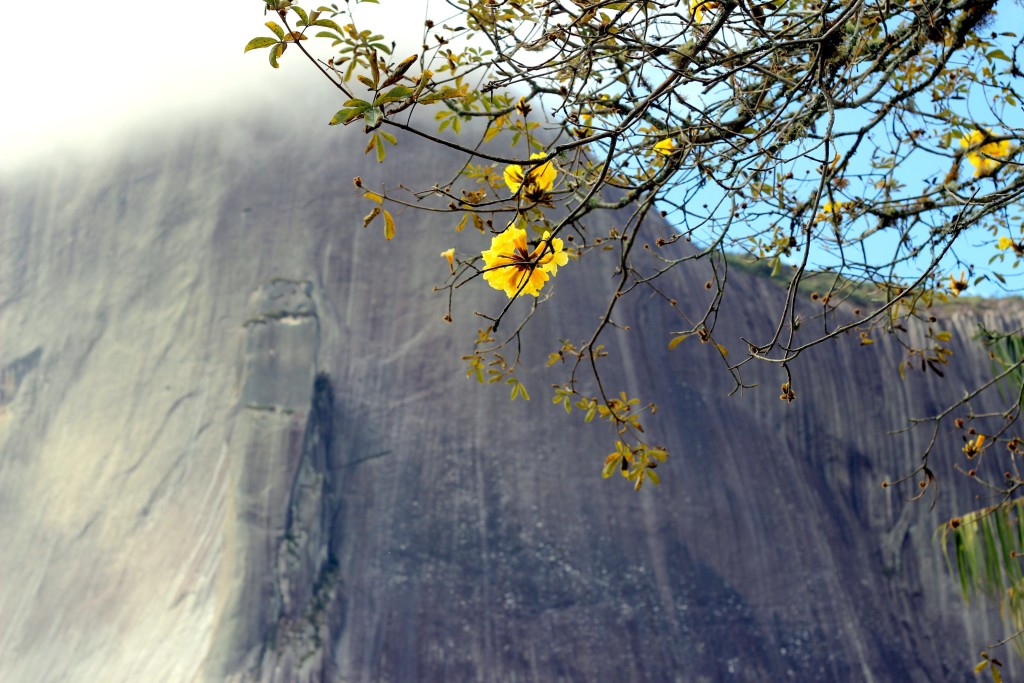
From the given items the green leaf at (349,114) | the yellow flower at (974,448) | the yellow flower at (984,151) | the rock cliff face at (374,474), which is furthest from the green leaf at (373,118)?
the rock cliff face at (374,474)

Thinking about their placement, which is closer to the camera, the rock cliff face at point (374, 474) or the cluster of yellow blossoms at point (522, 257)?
the cluster of yellow blossoms at point (522, 257)

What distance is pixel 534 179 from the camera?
2104mm

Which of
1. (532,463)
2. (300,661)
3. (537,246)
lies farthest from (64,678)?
(537,246)

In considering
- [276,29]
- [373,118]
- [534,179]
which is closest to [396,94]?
[373,118]

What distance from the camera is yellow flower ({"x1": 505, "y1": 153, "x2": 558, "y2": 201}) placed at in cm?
206

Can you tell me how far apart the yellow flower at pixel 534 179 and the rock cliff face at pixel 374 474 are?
29.5ft

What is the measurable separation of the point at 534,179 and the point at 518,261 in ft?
0.86

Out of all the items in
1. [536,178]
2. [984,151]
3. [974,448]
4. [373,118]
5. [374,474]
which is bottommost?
[974,448]

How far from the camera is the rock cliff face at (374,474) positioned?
10828mm

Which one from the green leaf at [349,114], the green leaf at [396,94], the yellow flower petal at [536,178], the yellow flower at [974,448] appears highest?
the yellow flower petal at [536,178]

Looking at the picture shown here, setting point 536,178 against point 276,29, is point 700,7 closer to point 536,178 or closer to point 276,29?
point 536,178

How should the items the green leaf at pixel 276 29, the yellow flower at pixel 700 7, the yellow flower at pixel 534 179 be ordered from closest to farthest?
the green leaf at pixel 276 29
the yellow flower at pixel 534 179
the yellow flower at pixel 700 7

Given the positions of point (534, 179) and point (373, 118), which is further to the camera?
point (534, 179)

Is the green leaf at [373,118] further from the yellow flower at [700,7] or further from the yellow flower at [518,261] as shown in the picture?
the yellow flower at [700,7]
